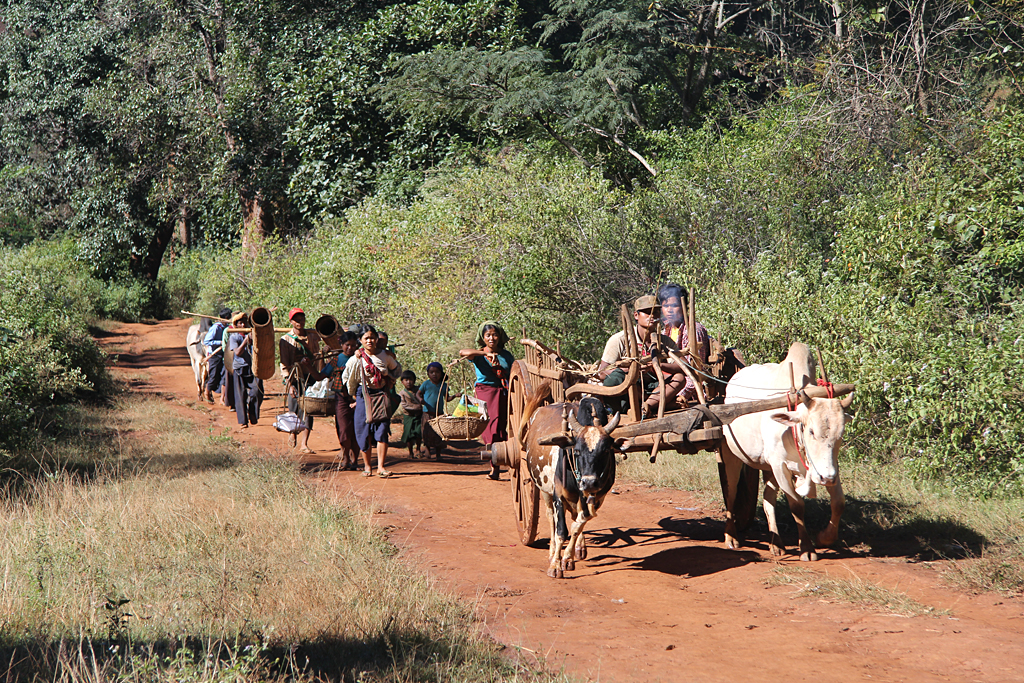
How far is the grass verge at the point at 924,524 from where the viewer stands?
6.08 meters

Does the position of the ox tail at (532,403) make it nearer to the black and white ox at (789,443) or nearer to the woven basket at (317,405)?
the black and white ox at (789,443)

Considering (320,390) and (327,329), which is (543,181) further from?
(320,390)

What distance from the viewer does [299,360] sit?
1148 centimetres

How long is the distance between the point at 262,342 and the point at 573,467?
5.29m

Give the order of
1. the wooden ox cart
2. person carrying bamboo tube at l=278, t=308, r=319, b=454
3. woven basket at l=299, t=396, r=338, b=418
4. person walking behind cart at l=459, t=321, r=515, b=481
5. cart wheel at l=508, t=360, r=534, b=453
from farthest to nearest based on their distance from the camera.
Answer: person carrying bamboo tube at l=278, t=308, r=319, b=454 → woven basket at l=299, t=396, r=338, b=418 → person walking behind cart at l=459, t=321, r=515, b=481 → cart wheel at l=508, t=360, r=534, b=453 → the wooden ox cart

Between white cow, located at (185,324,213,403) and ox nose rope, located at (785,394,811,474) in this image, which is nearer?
ox nose rope, located at (785,394,811,474)

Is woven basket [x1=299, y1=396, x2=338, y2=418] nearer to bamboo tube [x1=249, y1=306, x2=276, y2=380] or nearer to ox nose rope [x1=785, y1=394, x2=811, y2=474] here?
bamboo tube [x1=249, y1=306, x2=276, y2=380]

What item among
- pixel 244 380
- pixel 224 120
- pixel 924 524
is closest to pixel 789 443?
pixel 924 524

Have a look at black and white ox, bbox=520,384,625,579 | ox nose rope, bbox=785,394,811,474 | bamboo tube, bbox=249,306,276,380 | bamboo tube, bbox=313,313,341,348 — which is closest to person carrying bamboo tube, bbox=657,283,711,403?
ox nose rope, bbox=785,394,811,474

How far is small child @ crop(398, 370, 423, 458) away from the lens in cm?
1125

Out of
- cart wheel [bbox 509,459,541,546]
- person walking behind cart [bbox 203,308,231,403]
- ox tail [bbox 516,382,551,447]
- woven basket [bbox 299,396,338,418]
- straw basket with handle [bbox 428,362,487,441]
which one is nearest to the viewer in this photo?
cart wheel [bbox 509,459,541,546]

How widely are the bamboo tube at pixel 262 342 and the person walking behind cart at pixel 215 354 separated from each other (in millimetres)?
4089

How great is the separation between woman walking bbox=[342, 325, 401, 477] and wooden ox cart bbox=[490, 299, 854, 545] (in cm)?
213

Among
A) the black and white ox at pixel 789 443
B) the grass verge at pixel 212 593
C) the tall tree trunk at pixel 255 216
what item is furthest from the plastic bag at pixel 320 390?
the tall tree trunk at pixel 255 216
